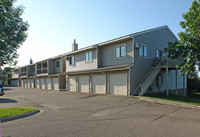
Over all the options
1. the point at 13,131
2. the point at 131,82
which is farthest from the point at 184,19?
the point at 13,131

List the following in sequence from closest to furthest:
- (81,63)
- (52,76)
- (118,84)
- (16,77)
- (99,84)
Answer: (118,84)
(99,84)
(81,63)
(52,76)
(16,77)

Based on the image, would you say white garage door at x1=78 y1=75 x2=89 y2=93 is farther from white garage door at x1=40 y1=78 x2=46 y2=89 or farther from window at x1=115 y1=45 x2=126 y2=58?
white garage door at x1=40 y1=78 x2=46 y2=89

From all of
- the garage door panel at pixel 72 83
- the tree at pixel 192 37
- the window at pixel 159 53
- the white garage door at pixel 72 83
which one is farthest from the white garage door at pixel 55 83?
the tree at pixel 192 37

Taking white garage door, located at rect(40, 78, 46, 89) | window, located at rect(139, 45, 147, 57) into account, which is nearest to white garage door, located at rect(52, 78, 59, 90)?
white garage door, located at rect(40, 78, 46, 89)

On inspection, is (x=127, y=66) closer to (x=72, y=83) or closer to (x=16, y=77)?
(x=72, y=83)

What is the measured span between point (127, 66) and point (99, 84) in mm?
5246

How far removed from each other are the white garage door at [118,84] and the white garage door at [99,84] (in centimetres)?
132

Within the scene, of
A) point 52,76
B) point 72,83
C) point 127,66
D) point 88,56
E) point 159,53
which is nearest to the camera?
point 127,66

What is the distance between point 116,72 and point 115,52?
2.58 metres

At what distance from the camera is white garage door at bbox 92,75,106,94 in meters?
16.8

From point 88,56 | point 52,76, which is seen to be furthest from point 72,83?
point 52,76

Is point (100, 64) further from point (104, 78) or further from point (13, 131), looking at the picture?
point (13, 131)

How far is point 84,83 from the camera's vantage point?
19.9m

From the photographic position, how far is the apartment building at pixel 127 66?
14422 mm
